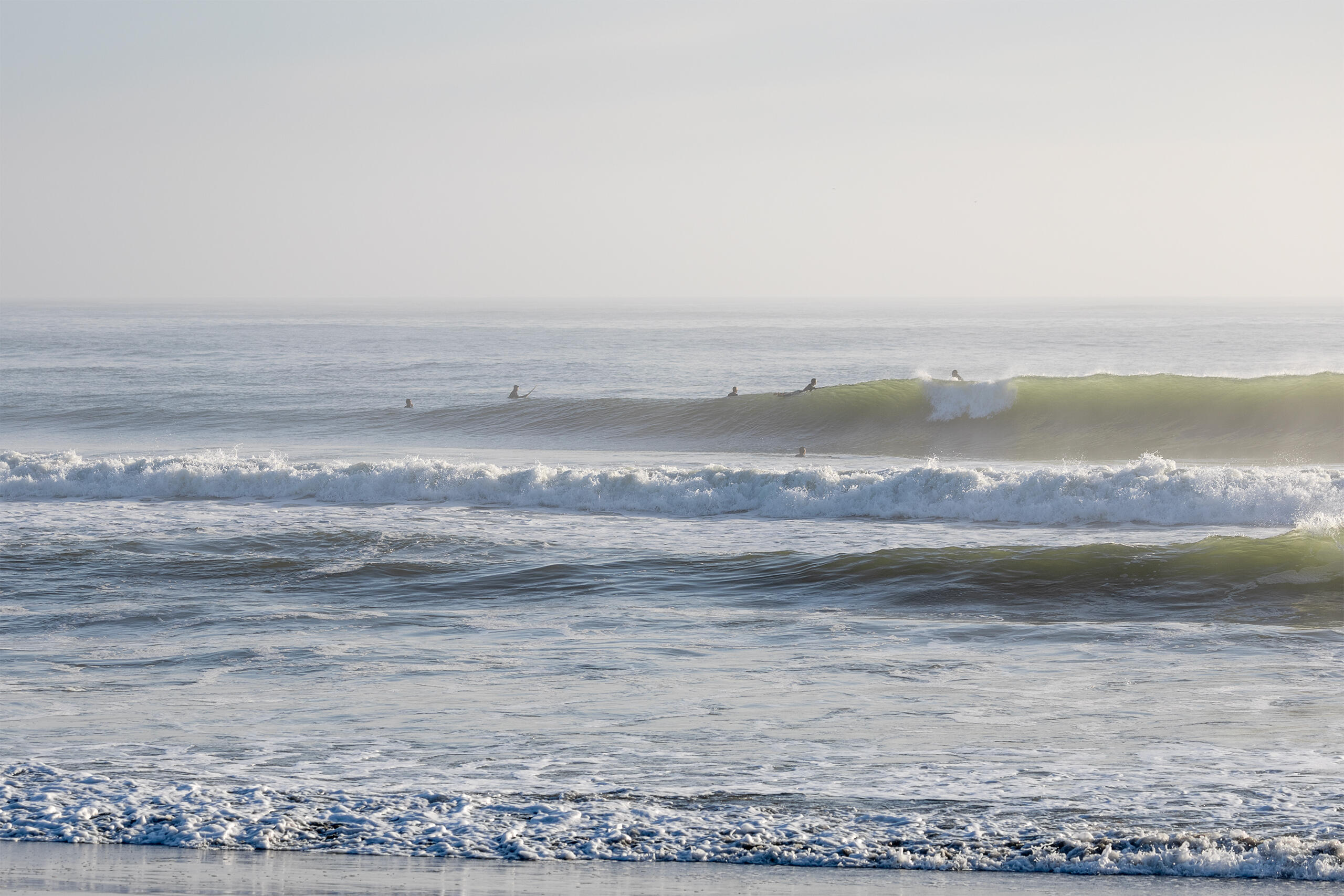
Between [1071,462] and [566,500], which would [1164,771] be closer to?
[566,500]

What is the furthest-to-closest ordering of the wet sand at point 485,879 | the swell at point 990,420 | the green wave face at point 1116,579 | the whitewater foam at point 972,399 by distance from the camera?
the whitewater foam at point 972,399 < the swell at point 990,420 < the green wave face at point 1116,579 < the wet sand at point 485,879

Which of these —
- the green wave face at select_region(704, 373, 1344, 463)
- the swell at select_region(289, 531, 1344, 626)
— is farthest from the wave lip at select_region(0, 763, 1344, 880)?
the green wave face at select_region(704, 373, 1344, 463)

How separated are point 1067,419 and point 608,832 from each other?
25.7 metres

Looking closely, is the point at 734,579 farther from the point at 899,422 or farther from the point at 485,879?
the point at 899,422

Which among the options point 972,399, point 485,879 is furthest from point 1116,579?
point 972,399

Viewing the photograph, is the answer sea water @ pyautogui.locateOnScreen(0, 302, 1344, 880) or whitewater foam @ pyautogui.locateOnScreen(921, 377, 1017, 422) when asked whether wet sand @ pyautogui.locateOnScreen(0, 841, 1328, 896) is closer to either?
sea water @ pyautogui.locateOnScreen(0, 302, 1344, 880)

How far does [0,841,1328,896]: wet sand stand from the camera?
15.4ft

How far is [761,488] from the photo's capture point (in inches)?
706

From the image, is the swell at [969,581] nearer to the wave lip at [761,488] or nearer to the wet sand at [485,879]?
the wave lip at [761,488]

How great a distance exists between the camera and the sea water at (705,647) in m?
5.45

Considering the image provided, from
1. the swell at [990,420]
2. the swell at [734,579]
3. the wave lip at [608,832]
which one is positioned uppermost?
the swell at [990,420]

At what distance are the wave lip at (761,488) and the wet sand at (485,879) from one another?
1181 centimetres

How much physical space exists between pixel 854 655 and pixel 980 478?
8.98 m

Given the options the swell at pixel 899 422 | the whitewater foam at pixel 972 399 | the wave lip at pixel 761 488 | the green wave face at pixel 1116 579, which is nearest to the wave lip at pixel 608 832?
the green wave face at pixel 1116 579
